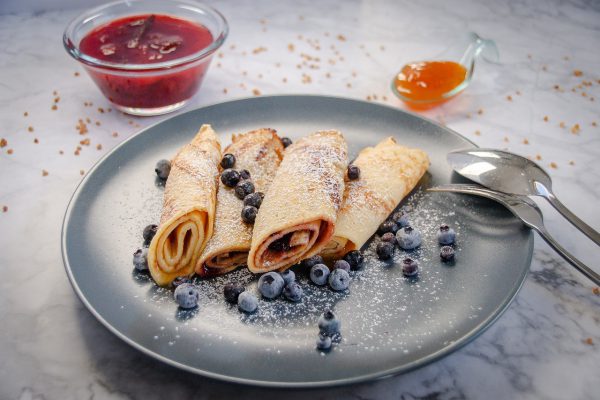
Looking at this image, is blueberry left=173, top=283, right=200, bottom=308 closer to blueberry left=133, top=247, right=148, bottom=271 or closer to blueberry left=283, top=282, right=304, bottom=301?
blueberry left=133, top=247, right=148, bottom=271

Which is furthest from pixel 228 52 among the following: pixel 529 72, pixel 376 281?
pixel 376 281

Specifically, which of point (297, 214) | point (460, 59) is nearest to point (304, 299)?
point (297, 214)

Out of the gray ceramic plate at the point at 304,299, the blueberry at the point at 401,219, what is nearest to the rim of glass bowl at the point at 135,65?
the gray ceramic plate at the point at 304,299

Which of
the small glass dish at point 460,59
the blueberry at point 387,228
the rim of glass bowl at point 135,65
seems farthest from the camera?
the small glass dish at point 460,59

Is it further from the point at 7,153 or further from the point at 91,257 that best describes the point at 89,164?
the point at 91,257

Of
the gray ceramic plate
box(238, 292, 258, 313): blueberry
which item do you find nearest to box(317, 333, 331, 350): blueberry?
the gray ceramic plate

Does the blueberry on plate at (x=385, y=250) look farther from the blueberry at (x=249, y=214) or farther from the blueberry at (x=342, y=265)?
the blueberry at (x=249, y=214)
